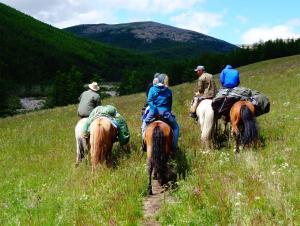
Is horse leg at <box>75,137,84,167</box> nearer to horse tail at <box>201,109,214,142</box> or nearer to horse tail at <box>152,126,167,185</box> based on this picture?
horse tail at <box>201,109,214,142</box>

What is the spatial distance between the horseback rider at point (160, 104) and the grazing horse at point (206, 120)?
1917 millimetres

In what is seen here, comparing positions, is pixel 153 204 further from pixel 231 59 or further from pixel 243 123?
pixel 231 59

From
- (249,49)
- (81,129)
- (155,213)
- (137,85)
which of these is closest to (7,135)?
(81,129)

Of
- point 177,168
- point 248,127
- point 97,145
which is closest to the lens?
point 177,168

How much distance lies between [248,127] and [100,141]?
12.3 ft

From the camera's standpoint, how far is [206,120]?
47.0 ft

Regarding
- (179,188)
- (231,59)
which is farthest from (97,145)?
(231,59)

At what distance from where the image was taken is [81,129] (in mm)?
14539

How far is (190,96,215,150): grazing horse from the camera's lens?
14.0 m

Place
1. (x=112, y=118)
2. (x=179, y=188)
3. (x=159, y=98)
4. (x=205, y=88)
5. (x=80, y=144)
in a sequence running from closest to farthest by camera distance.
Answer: (x=179, y=188) → (x=159, y=98) → (x=112, y=118) → (x=80, y=144) → (x=205, y=88)

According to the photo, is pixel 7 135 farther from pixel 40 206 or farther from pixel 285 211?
pixel 285 211

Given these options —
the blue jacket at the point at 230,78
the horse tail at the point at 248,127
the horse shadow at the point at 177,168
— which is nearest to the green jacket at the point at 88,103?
the horse shadow at the point at 177,168

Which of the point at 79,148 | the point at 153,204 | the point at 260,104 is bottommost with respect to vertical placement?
the point at 153,204

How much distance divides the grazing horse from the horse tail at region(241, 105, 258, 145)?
148cm
